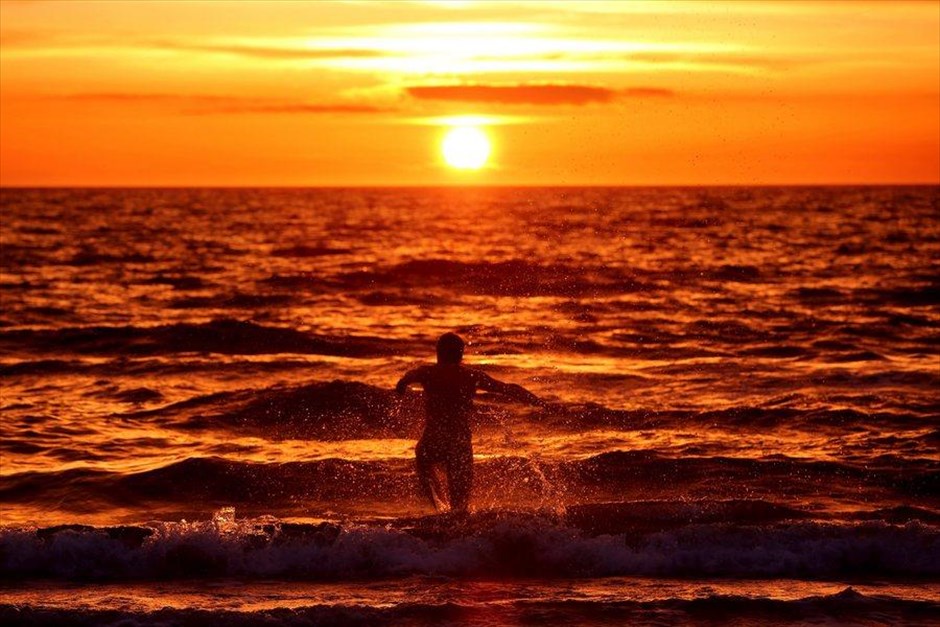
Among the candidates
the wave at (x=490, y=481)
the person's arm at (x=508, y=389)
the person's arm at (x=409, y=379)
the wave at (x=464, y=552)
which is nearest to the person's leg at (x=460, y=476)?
the wave at (x=464, y=552)

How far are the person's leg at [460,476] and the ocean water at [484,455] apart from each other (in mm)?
287

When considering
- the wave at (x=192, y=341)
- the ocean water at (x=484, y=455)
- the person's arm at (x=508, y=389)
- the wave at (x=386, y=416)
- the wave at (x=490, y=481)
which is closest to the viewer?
the ocean water at (x=484, y=455)

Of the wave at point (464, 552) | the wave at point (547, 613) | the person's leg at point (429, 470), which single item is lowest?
the wave at point (547, 613)

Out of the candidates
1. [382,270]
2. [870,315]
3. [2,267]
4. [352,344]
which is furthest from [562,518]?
[2,267]

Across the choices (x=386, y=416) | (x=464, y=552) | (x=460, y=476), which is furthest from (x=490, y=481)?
(x=386, y=416)

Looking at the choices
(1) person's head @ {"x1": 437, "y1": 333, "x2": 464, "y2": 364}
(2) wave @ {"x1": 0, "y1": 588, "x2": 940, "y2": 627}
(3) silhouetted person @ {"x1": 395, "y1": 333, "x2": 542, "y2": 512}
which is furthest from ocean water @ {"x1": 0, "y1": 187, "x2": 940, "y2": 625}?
(1) person's head @ {"x1": 437, "y1": 333, "x2": 464, "y2": 364}

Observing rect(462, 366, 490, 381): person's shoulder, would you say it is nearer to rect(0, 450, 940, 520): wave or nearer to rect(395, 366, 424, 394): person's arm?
rect(395, 366, 424, 394): person's arm

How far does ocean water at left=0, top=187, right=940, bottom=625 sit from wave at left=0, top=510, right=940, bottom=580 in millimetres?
28

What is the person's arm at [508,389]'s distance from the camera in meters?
10.9

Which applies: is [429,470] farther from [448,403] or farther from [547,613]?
[547,613]

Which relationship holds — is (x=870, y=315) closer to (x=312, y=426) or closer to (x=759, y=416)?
(x=759, y=416)

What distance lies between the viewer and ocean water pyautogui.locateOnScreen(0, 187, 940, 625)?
32.9 ft

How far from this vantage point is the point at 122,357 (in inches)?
913

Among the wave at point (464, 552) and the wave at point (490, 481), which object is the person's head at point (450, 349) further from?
the wave at point (490, 481)
